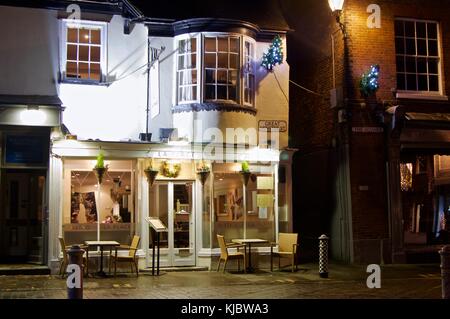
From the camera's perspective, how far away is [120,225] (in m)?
16.2

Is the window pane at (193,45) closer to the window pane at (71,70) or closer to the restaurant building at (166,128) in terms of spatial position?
the restaurant building at (166,128)

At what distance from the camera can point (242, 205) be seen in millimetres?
17141

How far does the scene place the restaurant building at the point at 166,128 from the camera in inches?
632

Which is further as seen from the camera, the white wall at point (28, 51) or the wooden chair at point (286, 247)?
the wooden chair at point (286, 247)

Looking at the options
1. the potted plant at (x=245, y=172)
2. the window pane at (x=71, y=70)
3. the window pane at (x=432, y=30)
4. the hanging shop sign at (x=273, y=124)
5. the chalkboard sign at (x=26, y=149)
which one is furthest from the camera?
the window pane at (x=432, y=30)

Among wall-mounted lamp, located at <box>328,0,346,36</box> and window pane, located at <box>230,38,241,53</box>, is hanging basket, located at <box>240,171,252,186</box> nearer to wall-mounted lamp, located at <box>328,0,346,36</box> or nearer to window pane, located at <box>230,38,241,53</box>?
window pane, located at <box>230,38,241,53</box>

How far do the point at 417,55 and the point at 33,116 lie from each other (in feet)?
38.5

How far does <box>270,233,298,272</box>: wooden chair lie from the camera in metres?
16.3

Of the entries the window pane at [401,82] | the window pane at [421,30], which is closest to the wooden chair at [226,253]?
the window pane at [401,82]

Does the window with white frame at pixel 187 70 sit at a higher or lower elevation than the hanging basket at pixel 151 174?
higher

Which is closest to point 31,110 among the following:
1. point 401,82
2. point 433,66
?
point 401,82

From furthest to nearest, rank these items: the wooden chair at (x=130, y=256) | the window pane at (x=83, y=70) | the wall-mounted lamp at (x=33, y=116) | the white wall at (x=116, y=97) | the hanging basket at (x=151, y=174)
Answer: the window pane at (x=83, y=70) → the white wall at (x=116, y=97) → the hanging basket at (x=151, y=174) → the wooden chair at (x=130, y=256) → the wall-mounted lamp at (x=33, y=116)

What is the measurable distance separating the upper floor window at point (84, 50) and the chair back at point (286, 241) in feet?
21.7

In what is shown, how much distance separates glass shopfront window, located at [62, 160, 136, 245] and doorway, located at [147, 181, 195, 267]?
2.40ft
